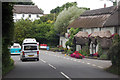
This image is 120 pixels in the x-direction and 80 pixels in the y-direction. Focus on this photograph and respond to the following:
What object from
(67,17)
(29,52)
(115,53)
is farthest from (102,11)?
(115,53)

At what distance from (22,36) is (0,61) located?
192ft

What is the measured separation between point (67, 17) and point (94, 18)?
14747mm

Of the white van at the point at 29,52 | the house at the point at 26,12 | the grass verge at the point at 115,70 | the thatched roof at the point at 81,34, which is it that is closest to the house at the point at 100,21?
the thatched roof at the point at 81,34

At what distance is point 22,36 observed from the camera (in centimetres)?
7481

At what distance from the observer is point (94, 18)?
52500 mm

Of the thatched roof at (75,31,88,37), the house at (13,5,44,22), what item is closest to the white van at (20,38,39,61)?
the thatched roof at (75,31,88,37)

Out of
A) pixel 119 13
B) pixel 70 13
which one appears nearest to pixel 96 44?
pixel 119 13

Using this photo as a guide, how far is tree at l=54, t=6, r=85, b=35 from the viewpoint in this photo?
65.3 meters

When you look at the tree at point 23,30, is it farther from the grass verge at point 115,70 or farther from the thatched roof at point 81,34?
the grass verge at point 115,70

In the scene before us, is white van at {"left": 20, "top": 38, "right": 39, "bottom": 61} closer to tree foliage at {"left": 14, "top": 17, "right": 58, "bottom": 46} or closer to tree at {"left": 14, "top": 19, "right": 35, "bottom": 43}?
tree foliage at {"left": 14, "top": 17, "right": 58, "bottom": 46}

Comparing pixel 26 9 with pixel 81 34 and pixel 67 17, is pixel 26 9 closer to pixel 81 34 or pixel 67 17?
pixel 67 17

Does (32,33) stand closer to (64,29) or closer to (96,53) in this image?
(64,29)

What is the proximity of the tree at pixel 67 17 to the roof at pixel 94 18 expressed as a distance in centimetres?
688

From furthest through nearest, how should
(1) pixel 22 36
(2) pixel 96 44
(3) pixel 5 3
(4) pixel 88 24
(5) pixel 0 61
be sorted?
(1) pixel 22 36
(4) pixel 88 24
(2) pixel 96 44
(3) pixel 5 3
(5) pixel 0 61
